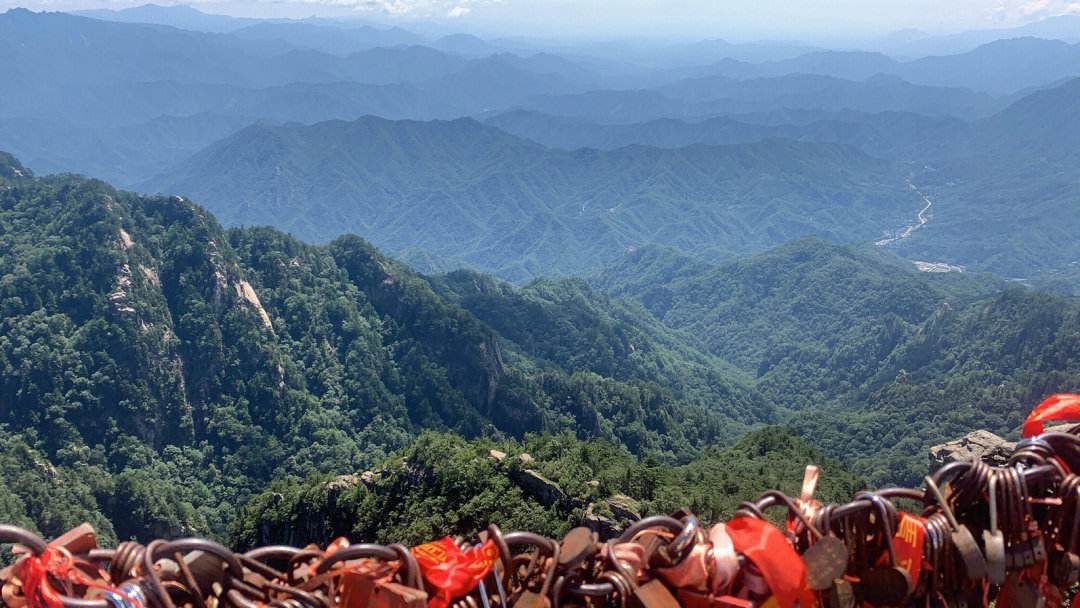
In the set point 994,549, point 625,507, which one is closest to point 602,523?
point 625,507

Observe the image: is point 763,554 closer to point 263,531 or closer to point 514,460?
point 514,460

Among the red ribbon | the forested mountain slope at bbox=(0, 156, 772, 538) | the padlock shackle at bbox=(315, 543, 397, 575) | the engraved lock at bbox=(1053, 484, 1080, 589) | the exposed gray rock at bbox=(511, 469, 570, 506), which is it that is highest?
the red ribbon


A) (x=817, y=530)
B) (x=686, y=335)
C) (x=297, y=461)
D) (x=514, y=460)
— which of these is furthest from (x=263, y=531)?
(x=686, y=335)

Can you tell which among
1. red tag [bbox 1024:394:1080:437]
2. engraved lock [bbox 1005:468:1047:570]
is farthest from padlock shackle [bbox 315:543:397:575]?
red tag [bbox 1024:394:1080:437]

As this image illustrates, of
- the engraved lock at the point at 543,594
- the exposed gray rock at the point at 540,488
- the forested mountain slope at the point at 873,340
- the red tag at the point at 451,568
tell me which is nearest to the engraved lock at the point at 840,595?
the engraved lock at the point at 543,594

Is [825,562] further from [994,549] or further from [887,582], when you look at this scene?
[994,549]

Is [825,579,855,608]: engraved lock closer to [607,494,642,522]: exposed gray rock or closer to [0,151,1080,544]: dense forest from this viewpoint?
[607,494,642,522]: exposed gray rock
